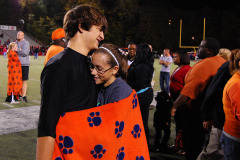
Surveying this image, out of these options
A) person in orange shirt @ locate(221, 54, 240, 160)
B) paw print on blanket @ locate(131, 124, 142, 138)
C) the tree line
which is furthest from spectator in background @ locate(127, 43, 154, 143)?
the tree line

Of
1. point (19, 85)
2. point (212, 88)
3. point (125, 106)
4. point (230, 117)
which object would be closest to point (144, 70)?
point (212, 88)

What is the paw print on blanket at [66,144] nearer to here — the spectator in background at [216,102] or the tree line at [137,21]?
the spectator in background at [216,102]

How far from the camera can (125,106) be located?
1.78 meters

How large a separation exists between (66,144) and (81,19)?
72cm

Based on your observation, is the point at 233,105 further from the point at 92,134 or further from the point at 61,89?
the point at 61,89

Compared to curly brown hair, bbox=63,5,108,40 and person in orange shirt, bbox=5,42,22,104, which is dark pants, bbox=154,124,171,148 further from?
person in orange shirt, bbox=5,42,22,104

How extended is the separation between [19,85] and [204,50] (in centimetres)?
610

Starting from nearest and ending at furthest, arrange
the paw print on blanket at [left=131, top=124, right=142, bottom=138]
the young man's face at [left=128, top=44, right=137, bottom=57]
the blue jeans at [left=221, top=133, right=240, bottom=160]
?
1. the paw print on blanket at [left=131, top=124, right=142, bottom=138]
2. the blue jeans at [left=221, top=133, right=240, bottom=160]
3. the young man's face at [left=128, top=44, right=137, bottom=57]

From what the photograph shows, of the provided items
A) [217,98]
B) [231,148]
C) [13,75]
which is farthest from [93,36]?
[13,75]

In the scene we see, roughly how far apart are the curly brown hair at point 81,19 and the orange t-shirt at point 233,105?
1.33 meters

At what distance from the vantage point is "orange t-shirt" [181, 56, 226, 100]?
11.3 feet

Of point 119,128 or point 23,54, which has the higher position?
point 23,54

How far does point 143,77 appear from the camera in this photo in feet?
14.1

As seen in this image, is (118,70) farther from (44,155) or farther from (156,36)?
(156,36)
